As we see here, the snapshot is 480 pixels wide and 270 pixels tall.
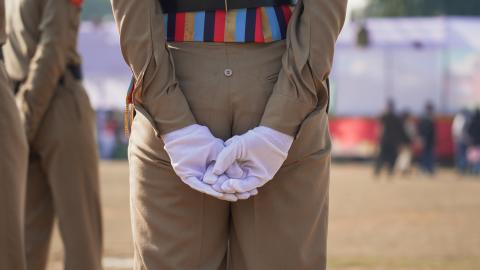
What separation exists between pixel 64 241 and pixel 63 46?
1.09 m

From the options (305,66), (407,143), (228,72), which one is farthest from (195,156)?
(407,143)

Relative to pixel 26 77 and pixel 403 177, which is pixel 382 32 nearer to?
pixel 403 177

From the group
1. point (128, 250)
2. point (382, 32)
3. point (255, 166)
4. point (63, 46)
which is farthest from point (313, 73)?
point (382, 32)

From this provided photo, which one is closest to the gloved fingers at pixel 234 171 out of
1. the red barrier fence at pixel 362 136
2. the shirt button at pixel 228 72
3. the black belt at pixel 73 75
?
the shirt button at pixel 228 72

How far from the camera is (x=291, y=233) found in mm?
3094

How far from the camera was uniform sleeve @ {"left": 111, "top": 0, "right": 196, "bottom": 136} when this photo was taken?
299 centimetres

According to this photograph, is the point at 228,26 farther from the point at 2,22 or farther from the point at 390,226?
the point at 390,226

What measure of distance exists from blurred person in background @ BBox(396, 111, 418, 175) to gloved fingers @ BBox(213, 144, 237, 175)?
2240 cm

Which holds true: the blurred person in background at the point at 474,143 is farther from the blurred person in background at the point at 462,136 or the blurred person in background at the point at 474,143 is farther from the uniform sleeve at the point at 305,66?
the uniform sleeve at the point at 305,66

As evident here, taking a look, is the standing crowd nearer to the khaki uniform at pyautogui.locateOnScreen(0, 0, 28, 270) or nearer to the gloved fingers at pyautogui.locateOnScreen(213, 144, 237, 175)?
the gloved fingers at pyautogui.locateOnScreen(213, 144, 237, 175)

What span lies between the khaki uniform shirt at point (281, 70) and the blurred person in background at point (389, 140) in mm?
21331

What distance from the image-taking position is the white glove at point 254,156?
9.57 feet

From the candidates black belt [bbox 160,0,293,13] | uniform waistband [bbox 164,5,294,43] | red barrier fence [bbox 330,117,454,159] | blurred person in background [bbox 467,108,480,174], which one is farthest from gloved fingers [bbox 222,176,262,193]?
red barrier fence [bbox 330,117,454,159]

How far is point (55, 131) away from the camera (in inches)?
207
